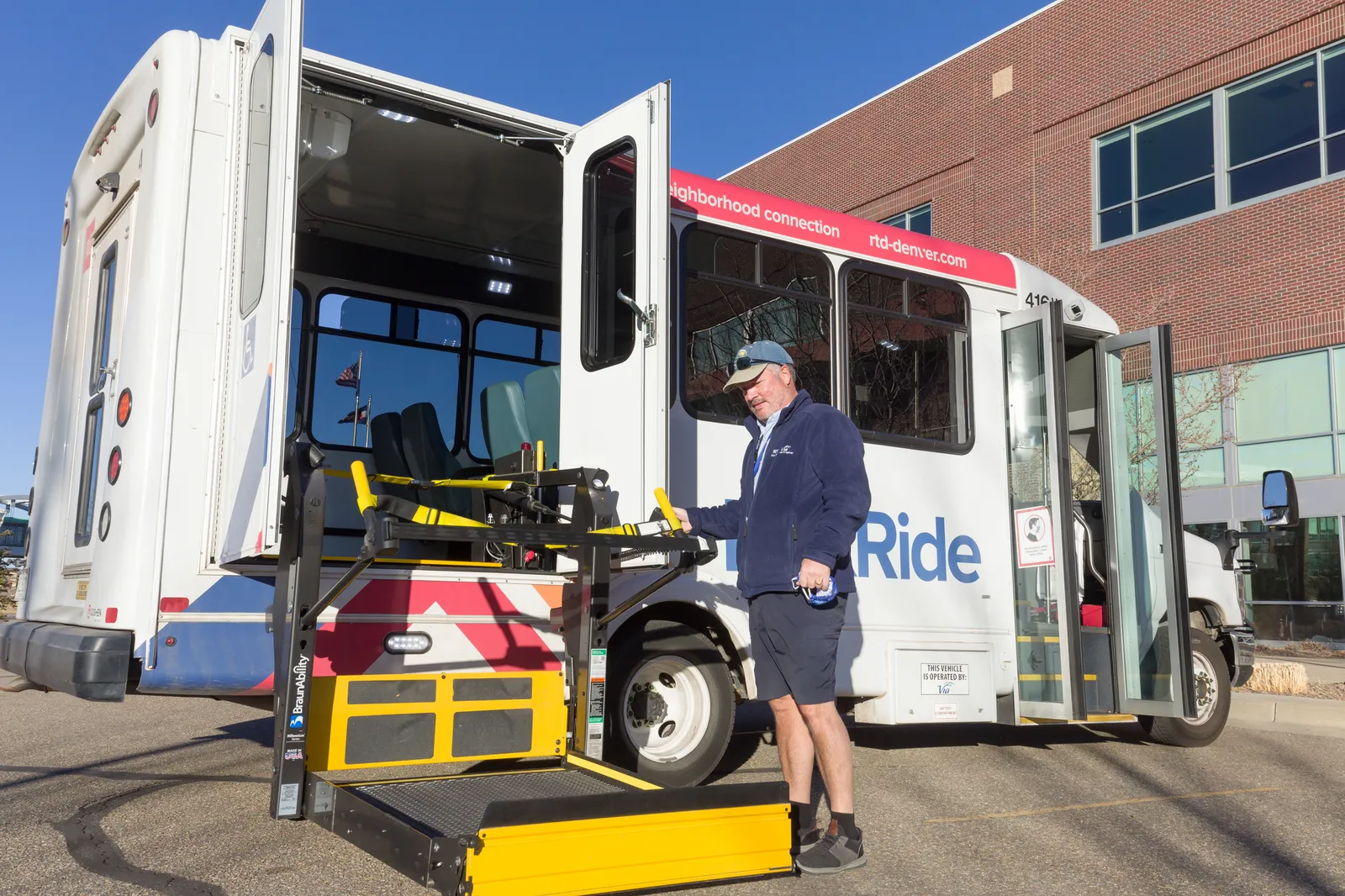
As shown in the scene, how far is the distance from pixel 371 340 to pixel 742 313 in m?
3.17

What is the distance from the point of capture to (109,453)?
4863 mm

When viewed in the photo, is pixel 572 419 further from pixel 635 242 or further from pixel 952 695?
pixel 952 695

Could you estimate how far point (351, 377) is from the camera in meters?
7.70

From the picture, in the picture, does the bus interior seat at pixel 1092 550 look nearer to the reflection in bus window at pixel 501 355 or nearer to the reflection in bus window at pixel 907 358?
the reflection in bus window at pixel 907 358

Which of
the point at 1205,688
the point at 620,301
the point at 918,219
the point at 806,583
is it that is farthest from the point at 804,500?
the point at 918,219

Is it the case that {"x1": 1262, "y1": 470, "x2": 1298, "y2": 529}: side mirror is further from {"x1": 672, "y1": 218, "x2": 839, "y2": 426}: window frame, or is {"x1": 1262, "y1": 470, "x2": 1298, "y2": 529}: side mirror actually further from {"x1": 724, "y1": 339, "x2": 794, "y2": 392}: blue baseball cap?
{"x1": 724, "y1": 339, "x2": 794, "y2": 392}: blue baseball cap

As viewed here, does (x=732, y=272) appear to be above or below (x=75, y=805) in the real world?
above

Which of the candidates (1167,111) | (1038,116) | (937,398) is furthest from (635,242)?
(1038,116)

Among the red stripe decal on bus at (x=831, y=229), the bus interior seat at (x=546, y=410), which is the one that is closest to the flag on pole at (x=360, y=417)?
the bus interior seat at (x=546, y=410)

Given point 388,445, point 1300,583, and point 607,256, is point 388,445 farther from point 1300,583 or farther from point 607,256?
point 1300,583

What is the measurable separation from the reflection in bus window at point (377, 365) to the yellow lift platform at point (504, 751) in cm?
263

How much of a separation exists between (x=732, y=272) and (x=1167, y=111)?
55.2ft

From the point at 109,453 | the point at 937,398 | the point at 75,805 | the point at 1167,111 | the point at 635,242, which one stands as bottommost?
the point at 75,805

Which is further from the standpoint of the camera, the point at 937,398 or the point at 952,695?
the point at 937,398
